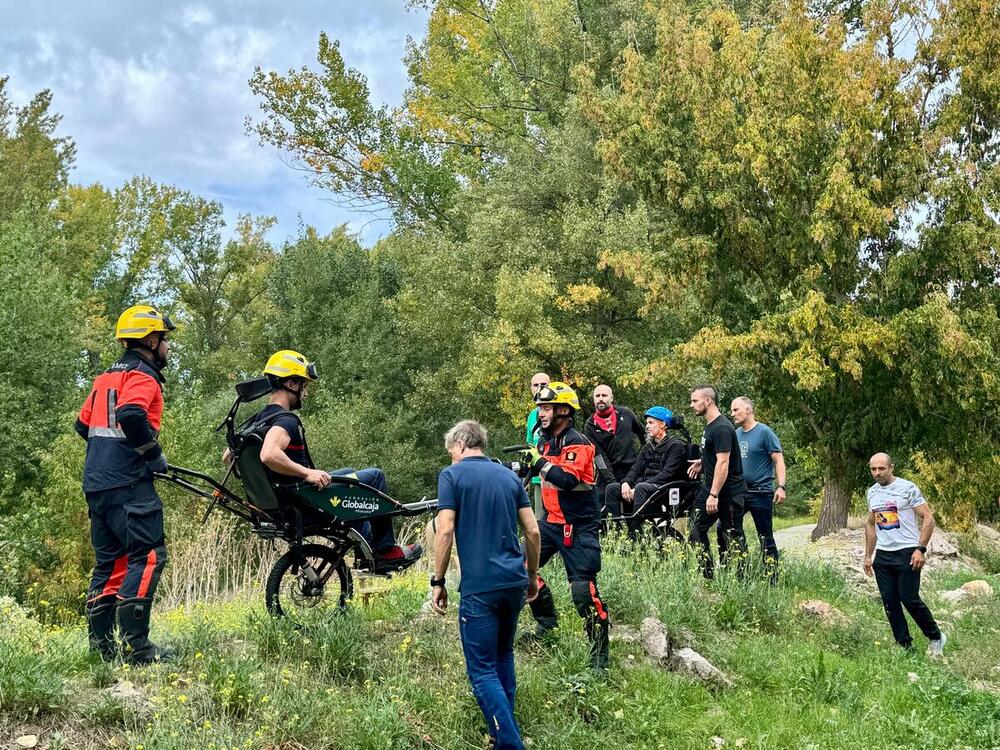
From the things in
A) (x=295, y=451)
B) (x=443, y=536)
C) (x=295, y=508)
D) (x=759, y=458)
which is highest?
(x=295, y=451)

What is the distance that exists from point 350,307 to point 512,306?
45.0 ft

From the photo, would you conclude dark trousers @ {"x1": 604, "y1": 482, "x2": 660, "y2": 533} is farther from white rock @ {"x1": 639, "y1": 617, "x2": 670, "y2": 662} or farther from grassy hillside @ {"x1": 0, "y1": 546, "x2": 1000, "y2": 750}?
white rock @ {"x1": 639, "y1": 617, "x2": 670, "y2": 662}

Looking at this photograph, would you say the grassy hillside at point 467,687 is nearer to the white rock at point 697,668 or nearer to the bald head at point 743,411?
the white rock at point 697,668

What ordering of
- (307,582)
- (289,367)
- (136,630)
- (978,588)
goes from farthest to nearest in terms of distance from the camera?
(978,588), (307,582), (289,367), (136,630)

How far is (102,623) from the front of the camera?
6070 millimetres

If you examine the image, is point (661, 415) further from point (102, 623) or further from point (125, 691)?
A: point (125, 691)

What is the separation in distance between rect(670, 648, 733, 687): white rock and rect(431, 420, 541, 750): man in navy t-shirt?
2.01 meters

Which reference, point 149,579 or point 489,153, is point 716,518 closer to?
point 149,579

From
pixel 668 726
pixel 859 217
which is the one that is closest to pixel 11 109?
pixel 859 217

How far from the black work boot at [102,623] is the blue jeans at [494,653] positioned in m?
2.31

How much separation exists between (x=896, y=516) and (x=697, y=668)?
2.56 meters

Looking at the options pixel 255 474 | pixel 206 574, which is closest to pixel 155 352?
pixel 255 474

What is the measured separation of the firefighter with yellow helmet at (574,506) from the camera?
672 centimetres

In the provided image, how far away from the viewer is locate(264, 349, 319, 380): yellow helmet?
644 centimetres
